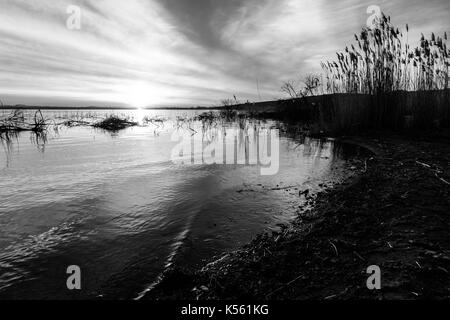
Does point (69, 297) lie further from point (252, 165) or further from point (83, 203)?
point (252, 165)

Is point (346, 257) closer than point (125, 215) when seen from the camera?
Yes

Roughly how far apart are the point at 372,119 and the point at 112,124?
1850 cm

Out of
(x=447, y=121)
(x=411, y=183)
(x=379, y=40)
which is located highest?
(x=379, y=40)

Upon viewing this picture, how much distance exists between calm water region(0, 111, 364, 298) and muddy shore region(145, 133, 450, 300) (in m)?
0.39

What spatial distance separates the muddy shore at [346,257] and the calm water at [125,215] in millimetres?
393

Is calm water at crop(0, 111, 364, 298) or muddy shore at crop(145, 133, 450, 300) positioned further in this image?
calm water at crop(0, 111, 364, 298)

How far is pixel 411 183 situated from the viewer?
4.39 metres

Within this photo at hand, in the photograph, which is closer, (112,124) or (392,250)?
(392,250)

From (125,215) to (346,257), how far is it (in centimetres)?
326

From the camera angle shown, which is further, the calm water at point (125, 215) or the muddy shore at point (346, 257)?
the calm water at point (125, 215)

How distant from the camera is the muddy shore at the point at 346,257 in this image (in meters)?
2.08

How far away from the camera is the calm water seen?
9.09 feet

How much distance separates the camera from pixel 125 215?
426 centimetres
